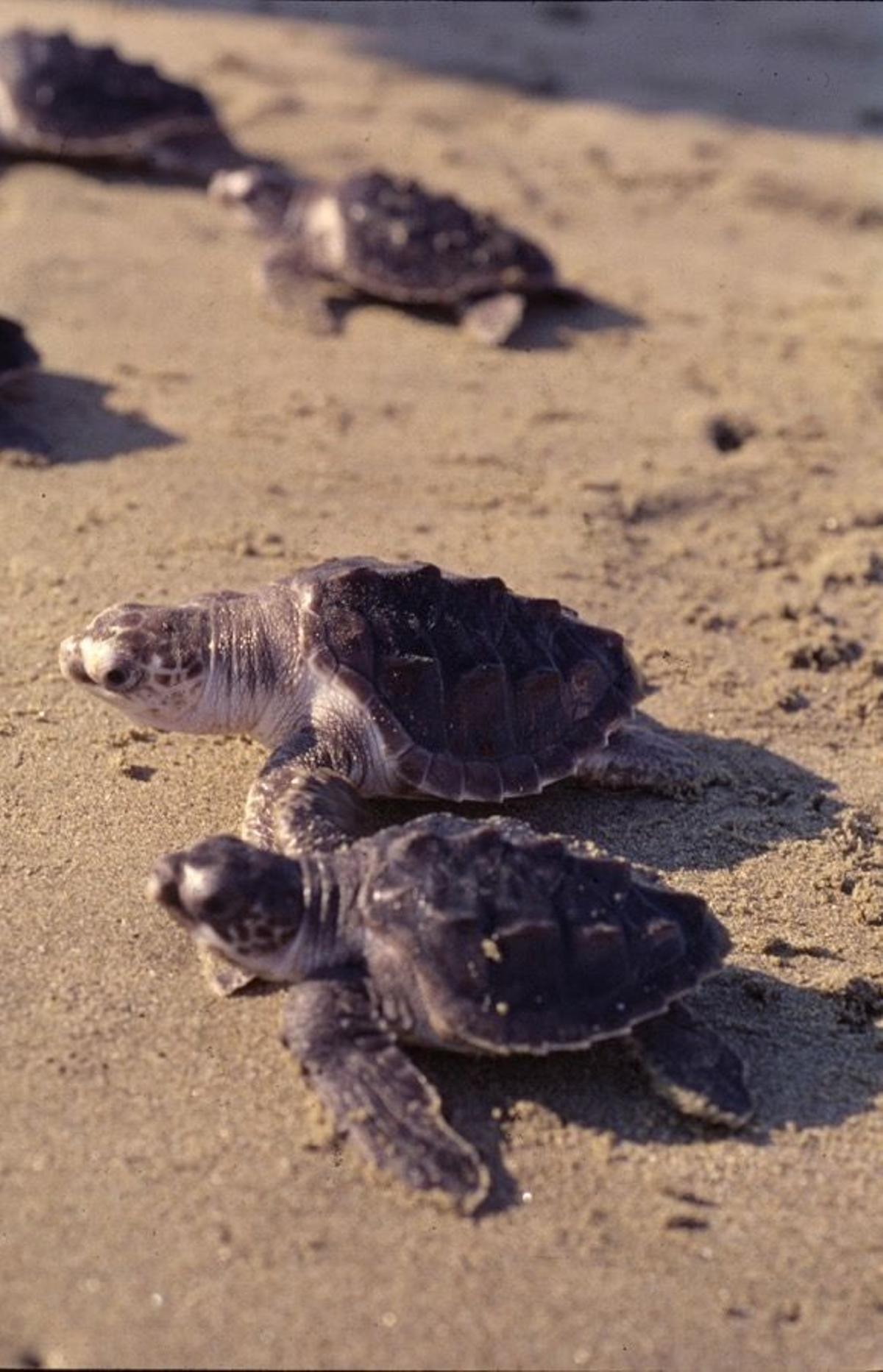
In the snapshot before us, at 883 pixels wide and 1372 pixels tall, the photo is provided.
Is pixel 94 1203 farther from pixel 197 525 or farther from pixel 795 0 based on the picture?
pixel 795 0

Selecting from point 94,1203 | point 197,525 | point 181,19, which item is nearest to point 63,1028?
point 94,1203

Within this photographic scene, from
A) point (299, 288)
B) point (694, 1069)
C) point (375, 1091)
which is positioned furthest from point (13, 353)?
point (694, 1069)

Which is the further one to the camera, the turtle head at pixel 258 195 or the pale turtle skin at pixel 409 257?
the turtle head at pixel 258 195

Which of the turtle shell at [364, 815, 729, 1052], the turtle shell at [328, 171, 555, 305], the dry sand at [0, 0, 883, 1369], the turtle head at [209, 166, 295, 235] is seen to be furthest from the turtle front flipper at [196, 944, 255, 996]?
Answer: the turtle head at [209, 166, 295, 235]

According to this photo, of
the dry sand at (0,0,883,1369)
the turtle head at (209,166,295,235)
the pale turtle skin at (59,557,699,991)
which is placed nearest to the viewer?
the dry sand at (0,0,883,1369)

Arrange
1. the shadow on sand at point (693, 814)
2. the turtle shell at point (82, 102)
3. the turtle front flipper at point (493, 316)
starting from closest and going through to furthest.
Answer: the shadow on sand at point (693, 814), the turtle front flipper at point (493, 316), the turtle shell at point (82, 102)

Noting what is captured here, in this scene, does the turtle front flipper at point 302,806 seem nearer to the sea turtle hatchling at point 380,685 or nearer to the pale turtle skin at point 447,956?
the sea turtle hatchling at point 380,685

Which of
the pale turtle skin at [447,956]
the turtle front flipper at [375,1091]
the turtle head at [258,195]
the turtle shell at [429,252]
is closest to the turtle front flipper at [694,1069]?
the pale turtle skin at [447,956]

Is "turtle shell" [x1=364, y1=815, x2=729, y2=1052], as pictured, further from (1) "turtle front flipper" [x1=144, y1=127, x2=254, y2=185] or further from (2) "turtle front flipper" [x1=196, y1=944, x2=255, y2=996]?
(1) "turtle front flipper" [x1=144, y1=127, x2=254, y2=185]
